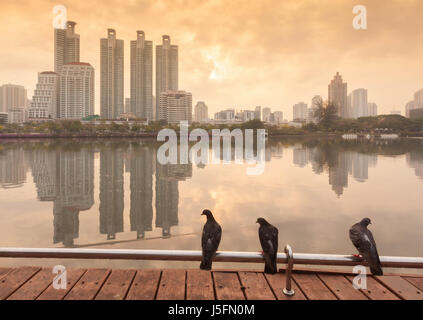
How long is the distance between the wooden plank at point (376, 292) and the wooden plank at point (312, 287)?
14.4 inches

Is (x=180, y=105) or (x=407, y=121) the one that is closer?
(x=407, y=121)

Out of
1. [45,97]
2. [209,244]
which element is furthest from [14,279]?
[45,97]

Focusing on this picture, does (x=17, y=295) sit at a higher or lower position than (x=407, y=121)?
lower

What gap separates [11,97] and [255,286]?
234m

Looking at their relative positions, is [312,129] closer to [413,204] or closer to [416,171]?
[416,171]

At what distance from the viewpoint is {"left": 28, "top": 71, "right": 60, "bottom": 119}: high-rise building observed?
114562 millimetres

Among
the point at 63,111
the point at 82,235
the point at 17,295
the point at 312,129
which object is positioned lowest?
the point at 82,235

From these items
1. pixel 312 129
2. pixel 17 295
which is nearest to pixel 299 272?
pixel 17 295

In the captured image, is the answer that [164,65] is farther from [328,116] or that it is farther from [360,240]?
[360,240]

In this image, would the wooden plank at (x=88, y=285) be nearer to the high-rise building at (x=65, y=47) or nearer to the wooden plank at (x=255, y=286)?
the wooden plank at (x=255, y=286)

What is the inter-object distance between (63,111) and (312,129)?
99713mm

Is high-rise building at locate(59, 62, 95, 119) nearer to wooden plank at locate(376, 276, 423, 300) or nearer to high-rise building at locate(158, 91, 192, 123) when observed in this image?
high-rise building at locate(158, 91, 192, 123)

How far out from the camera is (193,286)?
302cm

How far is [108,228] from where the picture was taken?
26.0 feet
